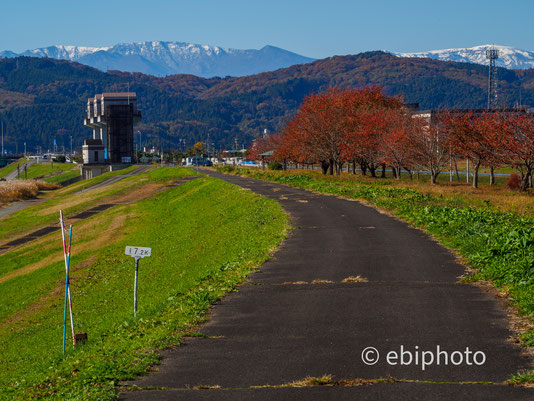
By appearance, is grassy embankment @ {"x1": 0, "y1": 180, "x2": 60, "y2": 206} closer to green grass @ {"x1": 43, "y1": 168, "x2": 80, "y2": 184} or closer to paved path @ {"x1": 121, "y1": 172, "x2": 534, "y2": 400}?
green grass @ {"x1": 43, "y1": 168, "x2": 80, "y2": 184}

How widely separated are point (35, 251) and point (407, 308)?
122 feet

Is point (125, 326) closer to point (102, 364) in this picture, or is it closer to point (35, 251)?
point (102, 364)

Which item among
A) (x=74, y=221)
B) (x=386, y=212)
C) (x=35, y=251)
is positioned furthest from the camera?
(x=74, y=221)

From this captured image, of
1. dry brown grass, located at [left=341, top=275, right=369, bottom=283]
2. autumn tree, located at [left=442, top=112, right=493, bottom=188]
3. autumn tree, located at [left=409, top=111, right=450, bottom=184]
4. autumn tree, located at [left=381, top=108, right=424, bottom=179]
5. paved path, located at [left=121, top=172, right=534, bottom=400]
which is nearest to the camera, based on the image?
paved path, located at [left=121, top=172, right=534, bottom=400]

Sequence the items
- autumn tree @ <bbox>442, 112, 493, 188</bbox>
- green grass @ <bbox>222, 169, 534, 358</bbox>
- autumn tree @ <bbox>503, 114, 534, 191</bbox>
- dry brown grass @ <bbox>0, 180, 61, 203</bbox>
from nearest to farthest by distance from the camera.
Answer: green grass @ <bbox>222, 169, 534, 358</bbox> < autumn tree @ <bbox>503, 114, 534, 191</bbox> < autumn tree @ <bbox>442, 112, 493, 188</bbox> < dry brown grass @ <bbox>0, 180, 61, 203</bbox>

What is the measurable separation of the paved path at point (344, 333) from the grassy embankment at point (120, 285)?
813 mm

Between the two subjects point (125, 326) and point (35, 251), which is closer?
point (125, 326)

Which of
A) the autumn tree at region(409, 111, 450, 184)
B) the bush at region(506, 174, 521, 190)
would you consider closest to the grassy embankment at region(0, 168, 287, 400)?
the autumn tree at region(409, 111, 450, 184)

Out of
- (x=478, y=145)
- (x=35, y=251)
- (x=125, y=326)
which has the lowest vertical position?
(x=35, y=251)

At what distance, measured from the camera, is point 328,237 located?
2483 centimetres

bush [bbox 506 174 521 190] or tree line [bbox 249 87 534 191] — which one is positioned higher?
tree line [bbox 249 87 534 191]

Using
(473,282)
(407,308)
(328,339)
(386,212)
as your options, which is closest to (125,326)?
(328,339)

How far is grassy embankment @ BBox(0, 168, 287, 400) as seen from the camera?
12047 millimetres

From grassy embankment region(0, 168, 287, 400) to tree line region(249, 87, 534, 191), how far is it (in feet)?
61.9
